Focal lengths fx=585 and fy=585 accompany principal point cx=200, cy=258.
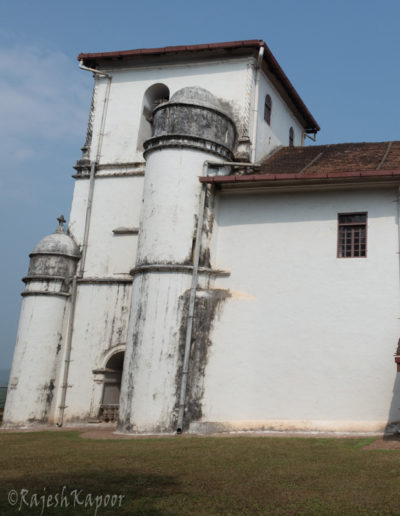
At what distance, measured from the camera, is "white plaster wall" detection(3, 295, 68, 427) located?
59.2 ft

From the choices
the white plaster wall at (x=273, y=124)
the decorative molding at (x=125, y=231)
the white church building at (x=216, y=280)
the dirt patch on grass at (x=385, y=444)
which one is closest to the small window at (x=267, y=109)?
the white plaster wall at (x=273, y=124)

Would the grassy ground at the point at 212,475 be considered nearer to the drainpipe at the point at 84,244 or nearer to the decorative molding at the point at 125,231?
the drainpipe at the point at 84,244

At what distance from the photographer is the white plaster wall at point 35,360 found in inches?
711

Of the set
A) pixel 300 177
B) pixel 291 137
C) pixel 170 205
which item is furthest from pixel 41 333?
pixel 291 137

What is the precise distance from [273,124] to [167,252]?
8.14 meters

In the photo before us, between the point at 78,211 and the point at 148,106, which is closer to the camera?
the point at 78,211

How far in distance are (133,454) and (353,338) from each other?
21.4ft

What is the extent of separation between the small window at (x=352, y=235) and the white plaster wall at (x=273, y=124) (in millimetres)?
5058

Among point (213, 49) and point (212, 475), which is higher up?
point (213, 49)

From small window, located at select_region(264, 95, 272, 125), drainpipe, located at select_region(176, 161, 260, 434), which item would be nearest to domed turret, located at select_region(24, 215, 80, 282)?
drainpipe, located at select_region(176, 161, 260, 434)

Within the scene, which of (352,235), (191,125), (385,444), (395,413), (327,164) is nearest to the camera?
(385,444)

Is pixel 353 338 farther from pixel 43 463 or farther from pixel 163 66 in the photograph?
pixel 163 66

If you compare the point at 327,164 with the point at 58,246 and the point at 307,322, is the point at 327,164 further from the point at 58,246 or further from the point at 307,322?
the point at 58,246

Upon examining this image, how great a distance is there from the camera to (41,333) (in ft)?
61.2
